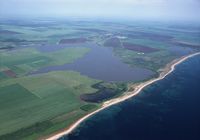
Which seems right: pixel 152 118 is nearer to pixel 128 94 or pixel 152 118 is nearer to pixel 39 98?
pixel 128 94

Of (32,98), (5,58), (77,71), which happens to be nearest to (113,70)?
(77,71)

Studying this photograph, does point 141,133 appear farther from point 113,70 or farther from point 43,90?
point 113,70

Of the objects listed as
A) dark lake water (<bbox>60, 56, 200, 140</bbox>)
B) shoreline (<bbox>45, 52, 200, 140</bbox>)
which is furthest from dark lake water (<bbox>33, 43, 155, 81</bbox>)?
dark lake water (<bbox>60, 56, 200, 140</bbox>)

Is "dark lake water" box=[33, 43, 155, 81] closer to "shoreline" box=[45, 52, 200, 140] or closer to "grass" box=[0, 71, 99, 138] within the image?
"shoreline" box=[45, 52, 200, 140]

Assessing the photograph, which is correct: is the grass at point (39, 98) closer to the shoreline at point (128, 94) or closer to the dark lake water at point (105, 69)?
the shoreline at point (128, 94)

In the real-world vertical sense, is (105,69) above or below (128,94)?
above

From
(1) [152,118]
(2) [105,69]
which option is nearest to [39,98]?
(1) [152,118]
